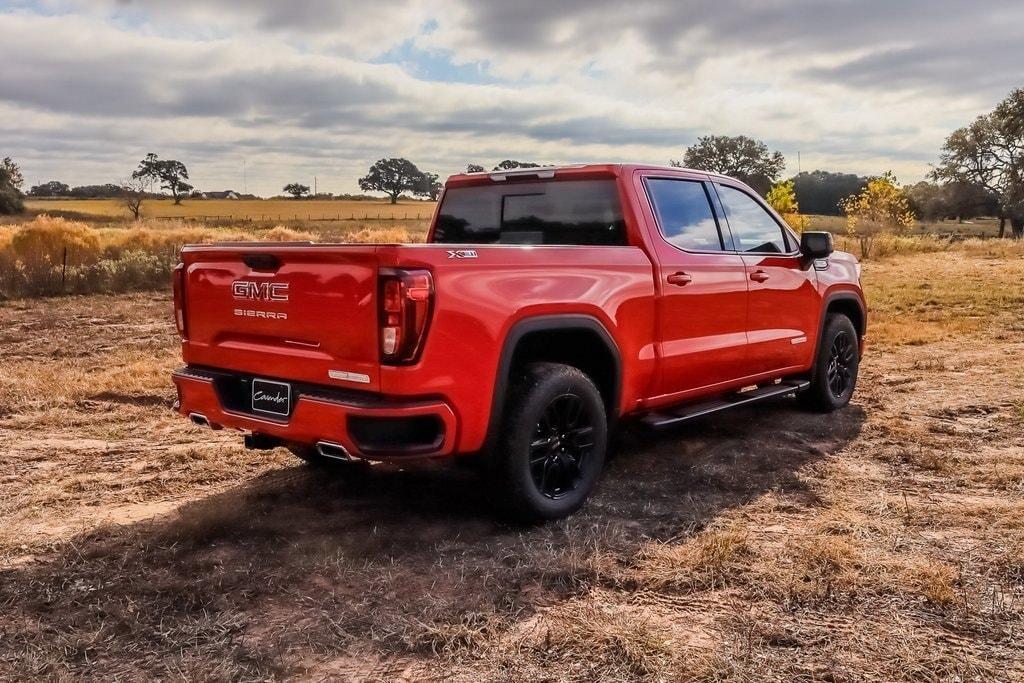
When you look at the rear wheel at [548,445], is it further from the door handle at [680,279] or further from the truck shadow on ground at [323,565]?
the door handle at [680,279]

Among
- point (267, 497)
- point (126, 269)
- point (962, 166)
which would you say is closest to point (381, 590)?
point (267, 497)

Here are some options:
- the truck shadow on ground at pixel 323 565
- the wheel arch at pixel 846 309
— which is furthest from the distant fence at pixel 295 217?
the truck shadow on ground at pixel 323 565

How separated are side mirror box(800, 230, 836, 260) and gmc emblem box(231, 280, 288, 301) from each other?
3.72m

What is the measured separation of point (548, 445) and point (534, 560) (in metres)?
0.64

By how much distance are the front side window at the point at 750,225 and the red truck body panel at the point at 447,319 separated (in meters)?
0.21

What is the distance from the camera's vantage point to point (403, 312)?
11.3 feet

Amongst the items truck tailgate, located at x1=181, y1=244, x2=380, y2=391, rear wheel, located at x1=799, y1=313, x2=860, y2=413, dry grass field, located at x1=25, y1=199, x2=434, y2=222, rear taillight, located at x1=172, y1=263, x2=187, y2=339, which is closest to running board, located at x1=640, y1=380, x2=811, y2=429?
rear wheel, located at x1=799, y1=313, x2=860, y2=413

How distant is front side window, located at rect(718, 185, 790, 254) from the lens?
5.52 m

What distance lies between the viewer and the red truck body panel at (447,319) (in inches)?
139

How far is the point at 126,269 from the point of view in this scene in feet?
58.6

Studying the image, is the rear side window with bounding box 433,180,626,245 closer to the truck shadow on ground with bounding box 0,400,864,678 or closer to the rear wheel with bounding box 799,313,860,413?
the truck shadow on ground with bounding box 0,400,864,678

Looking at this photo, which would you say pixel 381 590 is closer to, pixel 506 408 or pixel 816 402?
pixel 506 408

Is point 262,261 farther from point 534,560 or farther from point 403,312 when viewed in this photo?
point 534,560

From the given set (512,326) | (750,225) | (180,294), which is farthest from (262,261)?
(750,225)
